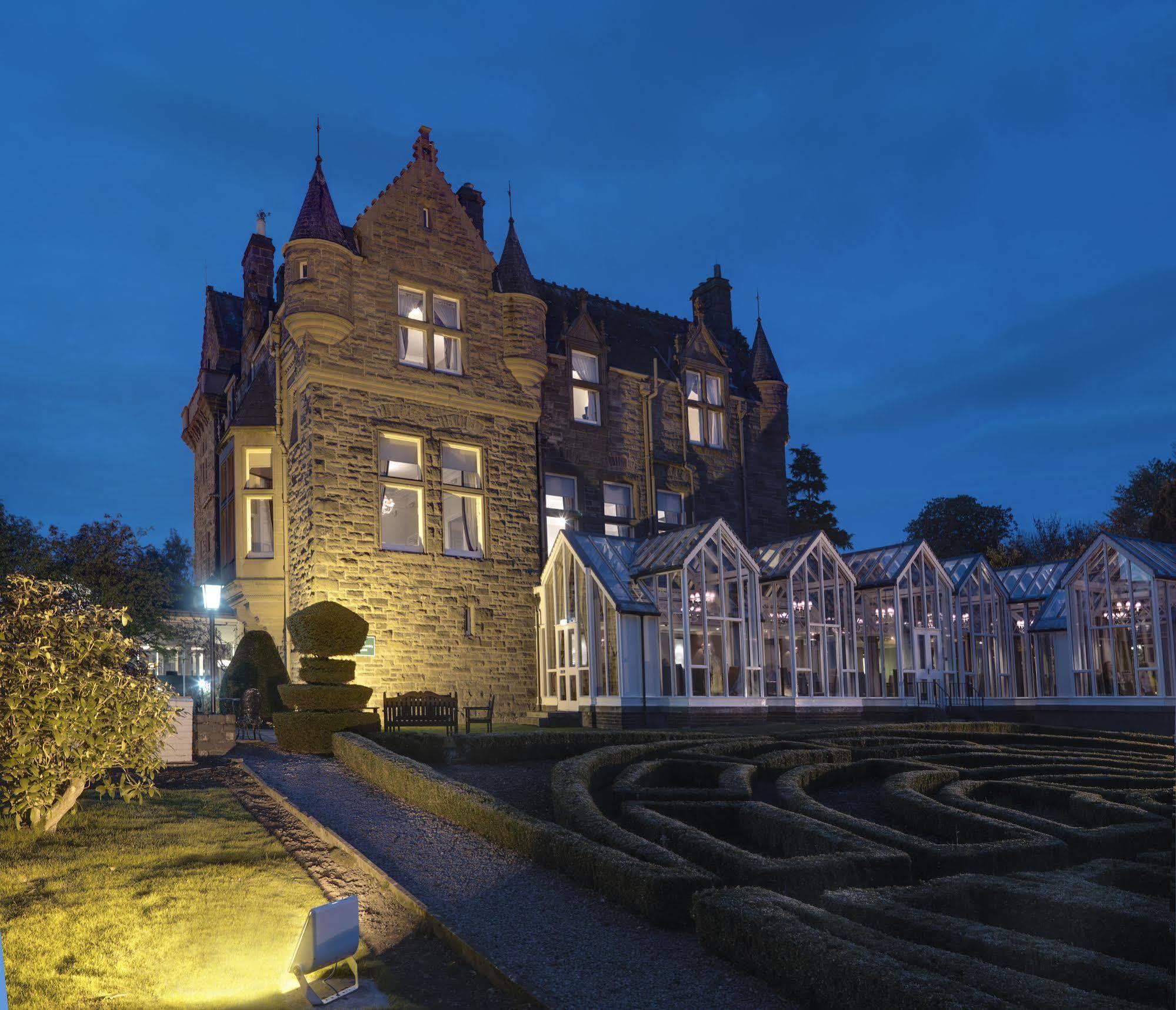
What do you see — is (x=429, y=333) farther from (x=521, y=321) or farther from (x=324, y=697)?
(x=324, y=697)

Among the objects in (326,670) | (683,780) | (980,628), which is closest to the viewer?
(683,780)

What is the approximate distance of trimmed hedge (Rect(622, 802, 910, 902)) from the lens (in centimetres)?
895

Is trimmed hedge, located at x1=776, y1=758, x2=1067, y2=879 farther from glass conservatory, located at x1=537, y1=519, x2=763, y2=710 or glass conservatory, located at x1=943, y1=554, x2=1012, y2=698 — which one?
glass conservatory, located at x1=943, y1=554, x2=1012, y2=698

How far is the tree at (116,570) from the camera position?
2455cm

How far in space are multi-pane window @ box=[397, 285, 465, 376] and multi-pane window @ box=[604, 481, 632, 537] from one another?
19.6 ft

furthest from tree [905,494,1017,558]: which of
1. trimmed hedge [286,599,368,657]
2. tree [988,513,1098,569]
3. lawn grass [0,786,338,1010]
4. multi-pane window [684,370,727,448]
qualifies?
lawn grass [0,786,338,1010]

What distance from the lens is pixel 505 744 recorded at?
59.7 feet

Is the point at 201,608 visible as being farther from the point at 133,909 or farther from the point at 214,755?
the point at 133,909

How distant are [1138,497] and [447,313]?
3704cm

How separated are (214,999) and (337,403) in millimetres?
18996

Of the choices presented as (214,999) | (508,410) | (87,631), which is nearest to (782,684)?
(508,410)

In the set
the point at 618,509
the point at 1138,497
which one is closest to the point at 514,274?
the point at 618,509

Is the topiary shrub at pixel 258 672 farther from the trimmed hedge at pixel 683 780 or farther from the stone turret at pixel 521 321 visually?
the trimmed hedge at pixel 683 780

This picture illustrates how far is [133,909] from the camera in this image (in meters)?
8.68
